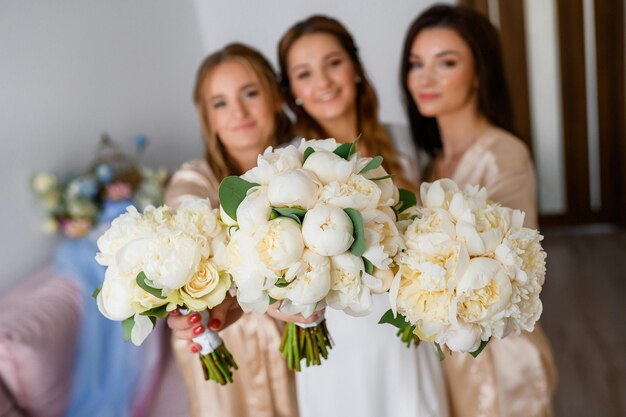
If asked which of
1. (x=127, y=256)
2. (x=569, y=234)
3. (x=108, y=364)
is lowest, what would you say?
(x=569, y=234)

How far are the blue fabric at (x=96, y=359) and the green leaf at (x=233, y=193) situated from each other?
1409 mm

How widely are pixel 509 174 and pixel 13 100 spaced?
194 cm

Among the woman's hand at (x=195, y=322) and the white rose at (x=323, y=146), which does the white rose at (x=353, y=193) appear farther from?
the woman's hand at (x=195, y=322)

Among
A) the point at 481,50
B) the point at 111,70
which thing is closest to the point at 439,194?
the point at 481,50

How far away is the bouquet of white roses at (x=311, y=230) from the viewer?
3.27ft

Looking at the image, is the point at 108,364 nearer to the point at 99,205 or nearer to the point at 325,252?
the point at 99,205

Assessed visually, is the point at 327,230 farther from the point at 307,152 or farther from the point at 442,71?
the point at 442,71

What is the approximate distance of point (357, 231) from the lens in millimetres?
1015

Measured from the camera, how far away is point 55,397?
214cm

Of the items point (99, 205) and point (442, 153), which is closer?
point (442, 153)

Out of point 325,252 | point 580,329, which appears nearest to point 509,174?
point 325,252

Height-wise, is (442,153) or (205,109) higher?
(205,109)

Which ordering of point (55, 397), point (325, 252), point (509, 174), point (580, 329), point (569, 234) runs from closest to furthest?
point (325, 252), point (509, 174), point (55, 397), point (580, 329), point (569, 234)

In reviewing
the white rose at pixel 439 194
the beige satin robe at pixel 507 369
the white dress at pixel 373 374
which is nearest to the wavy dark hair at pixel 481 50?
the beige satin robe at pixel 507 369
